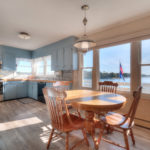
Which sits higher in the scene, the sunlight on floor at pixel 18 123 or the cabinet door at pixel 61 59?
the cabinet door at pixel 61 59

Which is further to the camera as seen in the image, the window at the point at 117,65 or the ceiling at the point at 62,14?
the window at the point at 117,65

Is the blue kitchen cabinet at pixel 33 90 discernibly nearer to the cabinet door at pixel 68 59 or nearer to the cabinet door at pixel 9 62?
the cabinet door at pixel 9 62

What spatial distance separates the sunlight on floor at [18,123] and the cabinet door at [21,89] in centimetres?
252

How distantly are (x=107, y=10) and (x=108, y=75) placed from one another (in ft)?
5.46

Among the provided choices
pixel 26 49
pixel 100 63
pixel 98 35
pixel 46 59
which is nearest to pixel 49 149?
pixel 100 63

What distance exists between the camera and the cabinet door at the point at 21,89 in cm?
455

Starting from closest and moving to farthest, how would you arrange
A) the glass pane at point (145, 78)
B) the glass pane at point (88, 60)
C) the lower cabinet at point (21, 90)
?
the glass pane at point (145, 78) < the glass pane at point (88, 60) < the lower cabinet at point (21, 90)

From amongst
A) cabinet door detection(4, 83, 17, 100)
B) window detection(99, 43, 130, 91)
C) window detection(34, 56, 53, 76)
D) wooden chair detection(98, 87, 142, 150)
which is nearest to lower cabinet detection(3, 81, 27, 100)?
cabinet door detection(4, 83, 17, 100)

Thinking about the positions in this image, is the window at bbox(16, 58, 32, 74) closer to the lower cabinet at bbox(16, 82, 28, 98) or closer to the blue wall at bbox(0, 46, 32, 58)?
the blue wall at bbox(0, 46, 32, 58)

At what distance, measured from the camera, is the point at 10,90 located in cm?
427

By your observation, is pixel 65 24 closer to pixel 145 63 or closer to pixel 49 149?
pixel 145 63

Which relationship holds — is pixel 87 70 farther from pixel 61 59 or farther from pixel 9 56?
pixel 9 56

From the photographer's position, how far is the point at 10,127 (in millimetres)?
2088

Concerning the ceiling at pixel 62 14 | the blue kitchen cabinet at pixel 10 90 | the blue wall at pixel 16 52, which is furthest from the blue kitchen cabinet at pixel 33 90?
the ceiling at pixel 62 14
